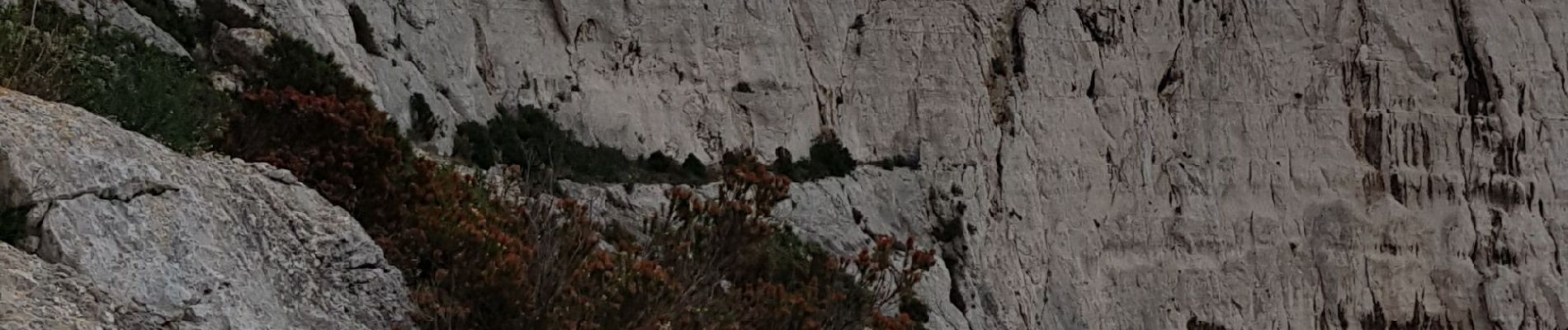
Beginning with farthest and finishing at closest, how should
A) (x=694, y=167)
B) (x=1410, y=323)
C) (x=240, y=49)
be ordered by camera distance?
1. (x=1410, y=323)
2. (x=694, y=167)
3. (x=240, y=49)

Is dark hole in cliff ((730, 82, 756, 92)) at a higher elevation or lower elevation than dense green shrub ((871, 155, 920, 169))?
higher

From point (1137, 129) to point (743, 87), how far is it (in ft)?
27.7

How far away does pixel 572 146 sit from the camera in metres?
19.5

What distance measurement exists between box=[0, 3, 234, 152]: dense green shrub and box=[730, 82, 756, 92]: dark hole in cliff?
15205mm

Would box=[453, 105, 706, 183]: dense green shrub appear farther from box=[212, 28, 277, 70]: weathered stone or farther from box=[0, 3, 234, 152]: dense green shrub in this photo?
box=[0, 3, 234, 152]: dense green shrub

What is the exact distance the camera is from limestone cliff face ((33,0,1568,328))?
21797mm

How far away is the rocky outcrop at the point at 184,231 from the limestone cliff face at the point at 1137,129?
13.7 m

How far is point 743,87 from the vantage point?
2269cm

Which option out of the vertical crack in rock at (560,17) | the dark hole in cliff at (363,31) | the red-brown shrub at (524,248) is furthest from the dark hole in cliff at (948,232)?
the red-brown shrub at (524,248)

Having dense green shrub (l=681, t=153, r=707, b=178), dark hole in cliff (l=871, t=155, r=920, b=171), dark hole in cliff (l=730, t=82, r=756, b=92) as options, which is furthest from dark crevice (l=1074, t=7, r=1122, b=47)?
dense green shrub (l=681, t=153, r=707, b=178)

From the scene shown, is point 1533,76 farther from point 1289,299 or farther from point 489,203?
point 489,203

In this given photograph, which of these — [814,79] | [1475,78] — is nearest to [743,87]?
[814,79]

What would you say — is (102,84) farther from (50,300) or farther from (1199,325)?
(1199,325)

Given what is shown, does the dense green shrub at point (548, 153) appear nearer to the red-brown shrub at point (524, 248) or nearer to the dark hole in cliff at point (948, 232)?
the dark hole in cliff at point (948, 232)
